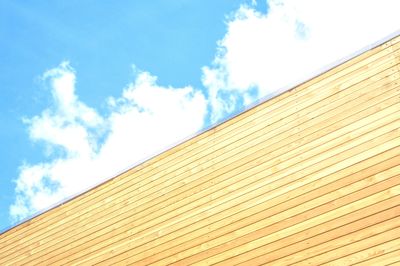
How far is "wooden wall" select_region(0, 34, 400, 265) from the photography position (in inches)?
190

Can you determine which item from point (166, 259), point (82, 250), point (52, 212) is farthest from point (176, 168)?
point (52, 212)

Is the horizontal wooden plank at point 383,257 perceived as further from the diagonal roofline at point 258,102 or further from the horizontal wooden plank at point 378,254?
the diagonal roofline at point 258,102

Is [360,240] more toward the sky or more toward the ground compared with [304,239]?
more toward the ground

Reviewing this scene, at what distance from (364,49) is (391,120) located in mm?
1292

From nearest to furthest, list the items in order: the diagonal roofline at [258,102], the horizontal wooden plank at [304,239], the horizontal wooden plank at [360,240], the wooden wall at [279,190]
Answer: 1. the horizontal wooden plank at [360,240]
2. the horizontal wooden plank at [304,239]
3. the wooden wall at [279,190]
4. the diagonal roofline at [258,102]

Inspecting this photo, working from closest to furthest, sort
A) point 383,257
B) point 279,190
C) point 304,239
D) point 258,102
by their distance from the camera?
point 383,257, point 304,239, point 279,190, point 258,102

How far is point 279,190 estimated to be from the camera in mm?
5621

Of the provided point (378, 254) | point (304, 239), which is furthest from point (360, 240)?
point (304, 239)

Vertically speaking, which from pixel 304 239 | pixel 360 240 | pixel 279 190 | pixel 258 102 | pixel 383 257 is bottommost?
pixel 383 257

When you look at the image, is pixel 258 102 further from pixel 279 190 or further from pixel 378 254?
pixel 378 254

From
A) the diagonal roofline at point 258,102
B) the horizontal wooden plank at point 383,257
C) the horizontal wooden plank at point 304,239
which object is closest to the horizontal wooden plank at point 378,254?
the horizontal wooden plank at point 383,257

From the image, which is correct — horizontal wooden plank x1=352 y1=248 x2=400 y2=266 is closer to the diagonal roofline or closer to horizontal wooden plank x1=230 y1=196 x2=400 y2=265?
horizontal wooden plank x1=230 y1=196 x2=400 y2=265

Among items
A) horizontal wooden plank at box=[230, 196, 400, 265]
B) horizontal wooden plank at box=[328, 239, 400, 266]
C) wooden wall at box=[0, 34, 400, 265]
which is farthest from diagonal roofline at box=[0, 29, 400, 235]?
horizontal wooden plank at box=[328, 239, 400, 266]

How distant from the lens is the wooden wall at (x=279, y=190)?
483 centimetres
